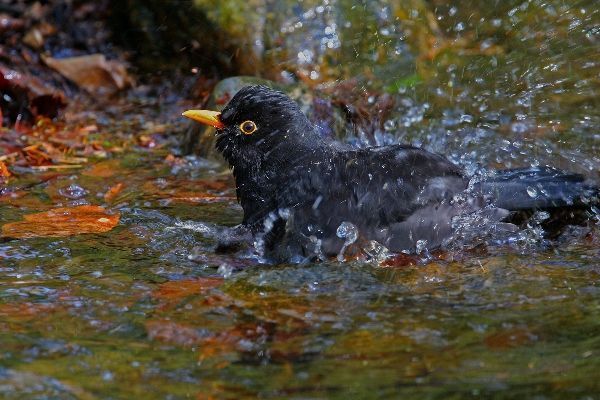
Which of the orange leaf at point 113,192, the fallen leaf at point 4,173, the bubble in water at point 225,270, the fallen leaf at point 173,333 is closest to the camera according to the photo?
the fallen leaf at point 173,333

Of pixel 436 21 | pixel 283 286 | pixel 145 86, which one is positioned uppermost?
pixel 436 21

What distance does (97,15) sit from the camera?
31.9 ft

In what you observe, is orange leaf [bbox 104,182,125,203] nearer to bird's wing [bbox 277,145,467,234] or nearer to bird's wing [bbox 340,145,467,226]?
bird's wing [bbox 277,145,467,234]

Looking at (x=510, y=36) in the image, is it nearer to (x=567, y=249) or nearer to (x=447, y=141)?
(x=447, y=141)

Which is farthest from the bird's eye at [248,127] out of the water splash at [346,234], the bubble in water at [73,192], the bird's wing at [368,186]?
the bubble in water at [73,192]

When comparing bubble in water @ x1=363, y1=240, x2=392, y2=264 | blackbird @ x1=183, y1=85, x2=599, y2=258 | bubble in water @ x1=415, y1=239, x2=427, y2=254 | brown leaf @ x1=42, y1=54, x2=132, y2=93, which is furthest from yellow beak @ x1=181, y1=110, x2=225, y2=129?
brown leaf @ x1=42, y1=54, x2=132, y2=93

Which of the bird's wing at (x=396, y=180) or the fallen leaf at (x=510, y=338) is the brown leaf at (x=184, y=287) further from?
the fallen leaf at (x=510, y=338)

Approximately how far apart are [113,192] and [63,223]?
0.88 m

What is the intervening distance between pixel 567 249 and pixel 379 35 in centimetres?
377

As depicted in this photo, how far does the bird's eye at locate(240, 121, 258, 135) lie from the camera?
528 cm

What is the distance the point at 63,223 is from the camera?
542 centimetres

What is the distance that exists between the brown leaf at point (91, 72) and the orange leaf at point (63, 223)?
357 centimetres

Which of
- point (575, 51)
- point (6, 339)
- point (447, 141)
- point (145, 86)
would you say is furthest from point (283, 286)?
point (145, 86)

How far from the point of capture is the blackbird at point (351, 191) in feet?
15.6
